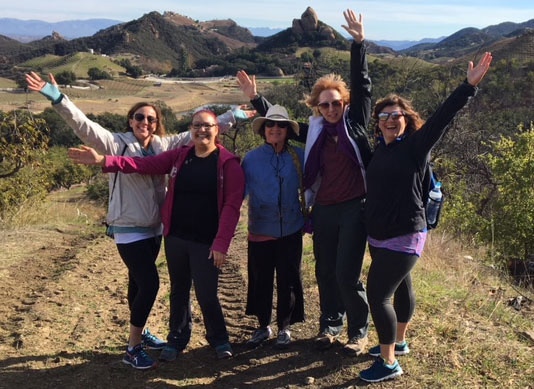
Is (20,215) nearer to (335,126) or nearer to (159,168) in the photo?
(159,168)

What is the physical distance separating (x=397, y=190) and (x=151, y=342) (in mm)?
2343

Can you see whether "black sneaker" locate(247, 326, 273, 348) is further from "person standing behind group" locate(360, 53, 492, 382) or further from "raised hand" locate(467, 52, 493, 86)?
"raised hand" locate(467, 52, 493, 86)

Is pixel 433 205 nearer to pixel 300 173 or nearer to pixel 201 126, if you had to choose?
pixel 300 173

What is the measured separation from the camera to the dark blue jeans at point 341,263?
3572 mm

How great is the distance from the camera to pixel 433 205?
3268 mm

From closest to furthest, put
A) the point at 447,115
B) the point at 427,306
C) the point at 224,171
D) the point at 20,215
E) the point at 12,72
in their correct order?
the point at 447,115 < the point at 224,171 < the point at 427,306 < the point at 20,215 < the point at 12,72

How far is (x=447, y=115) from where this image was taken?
9.72 feet

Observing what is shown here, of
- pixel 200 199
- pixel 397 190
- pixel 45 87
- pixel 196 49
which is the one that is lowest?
pixel 200 199

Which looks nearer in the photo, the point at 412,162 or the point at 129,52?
the point at 412,162

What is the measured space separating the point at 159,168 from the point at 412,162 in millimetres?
1727

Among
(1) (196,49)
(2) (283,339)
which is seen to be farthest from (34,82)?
(1) (196,49)

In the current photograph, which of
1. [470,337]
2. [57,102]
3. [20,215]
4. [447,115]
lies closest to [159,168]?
[57,102]

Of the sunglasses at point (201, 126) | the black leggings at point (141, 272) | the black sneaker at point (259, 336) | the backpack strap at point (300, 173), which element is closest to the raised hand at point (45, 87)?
the sunglasses at point (201, 126)

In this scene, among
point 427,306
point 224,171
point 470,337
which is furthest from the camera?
point 427,306
